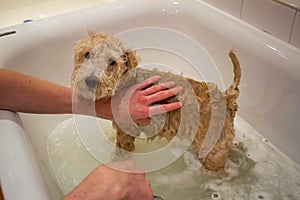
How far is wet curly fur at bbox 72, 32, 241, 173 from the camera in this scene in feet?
3.21

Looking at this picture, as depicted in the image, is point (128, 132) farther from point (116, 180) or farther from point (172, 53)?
point (172, 53)

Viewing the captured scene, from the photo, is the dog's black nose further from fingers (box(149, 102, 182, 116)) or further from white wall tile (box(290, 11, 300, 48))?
white wall tile (box(290, 11, 300, 48))

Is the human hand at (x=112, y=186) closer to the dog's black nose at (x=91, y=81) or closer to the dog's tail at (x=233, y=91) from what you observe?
the dog's black nose at (x=91, y=81)

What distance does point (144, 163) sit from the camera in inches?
50.7

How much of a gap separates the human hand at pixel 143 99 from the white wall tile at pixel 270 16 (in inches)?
18.0

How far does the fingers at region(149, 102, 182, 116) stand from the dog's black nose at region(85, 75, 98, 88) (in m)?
0.19

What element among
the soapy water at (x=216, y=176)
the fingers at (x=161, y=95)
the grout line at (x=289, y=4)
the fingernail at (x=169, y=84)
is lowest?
the soapy water at (x=216, y=176)

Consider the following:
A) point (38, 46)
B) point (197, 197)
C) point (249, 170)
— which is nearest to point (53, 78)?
point (38, 46)

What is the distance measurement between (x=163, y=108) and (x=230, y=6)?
65 cm

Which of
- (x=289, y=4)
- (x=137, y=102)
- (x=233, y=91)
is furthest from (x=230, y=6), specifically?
(x=137, y=102)

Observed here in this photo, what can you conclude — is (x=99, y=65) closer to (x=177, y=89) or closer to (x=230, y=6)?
(x=177, y=89)

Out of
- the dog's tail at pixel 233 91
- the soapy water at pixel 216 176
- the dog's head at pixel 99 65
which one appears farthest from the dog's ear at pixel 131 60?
the soapy water at pixel 216 176

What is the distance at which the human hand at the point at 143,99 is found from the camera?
105 cm

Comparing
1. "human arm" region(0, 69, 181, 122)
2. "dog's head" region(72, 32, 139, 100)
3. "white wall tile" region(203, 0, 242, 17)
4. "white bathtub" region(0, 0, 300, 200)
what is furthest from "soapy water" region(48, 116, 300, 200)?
"white wall tile" region(203, 0, 242, 17)
